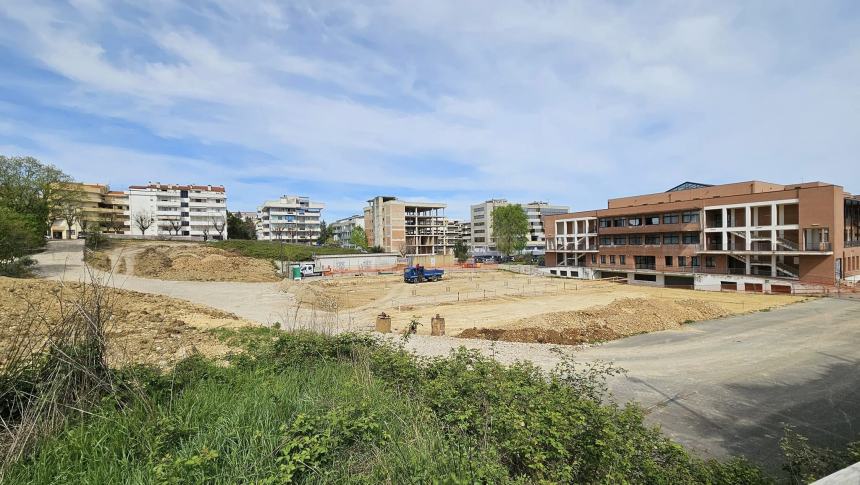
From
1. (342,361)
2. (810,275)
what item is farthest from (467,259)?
(342,361)

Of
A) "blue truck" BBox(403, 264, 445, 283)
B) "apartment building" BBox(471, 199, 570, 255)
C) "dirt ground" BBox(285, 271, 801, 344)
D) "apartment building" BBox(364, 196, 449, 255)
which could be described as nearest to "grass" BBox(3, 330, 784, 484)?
"dirt ground" BBox(285, 271, 801, 344)

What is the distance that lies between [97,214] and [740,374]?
328 feet

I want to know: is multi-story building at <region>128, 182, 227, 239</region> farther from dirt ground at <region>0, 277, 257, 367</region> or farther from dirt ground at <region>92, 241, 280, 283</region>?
dirt ground at <region>0, 277, 257, 367</region>

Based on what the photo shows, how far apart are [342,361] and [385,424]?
3788 mm

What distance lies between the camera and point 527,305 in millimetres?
31828

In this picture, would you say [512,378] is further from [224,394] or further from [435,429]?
[224,394]

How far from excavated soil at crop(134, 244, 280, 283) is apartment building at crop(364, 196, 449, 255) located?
3407 cm

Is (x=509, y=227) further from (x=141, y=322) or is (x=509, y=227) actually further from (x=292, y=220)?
(x=141, y=322)

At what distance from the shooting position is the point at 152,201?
82750 mm

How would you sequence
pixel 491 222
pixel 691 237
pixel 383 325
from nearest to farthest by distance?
pixel 383 325, pixel 691 237, pixel 491 222

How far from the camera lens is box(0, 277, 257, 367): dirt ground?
11.3 m

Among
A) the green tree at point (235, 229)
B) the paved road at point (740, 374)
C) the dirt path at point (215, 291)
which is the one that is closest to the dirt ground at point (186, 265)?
the dirt path at point (215, 291)

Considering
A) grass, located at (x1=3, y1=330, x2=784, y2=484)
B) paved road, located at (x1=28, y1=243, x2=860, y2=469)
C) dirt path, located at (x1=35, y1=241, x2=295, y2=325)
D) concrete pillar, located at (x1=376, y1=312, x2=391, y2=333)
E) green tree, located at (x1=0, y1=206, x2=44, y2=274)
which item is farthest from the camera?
green tree, located at (x1=0, y1=206, x2=44, y2=274)

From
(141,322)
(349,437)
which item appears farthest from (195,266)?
(349,437)
